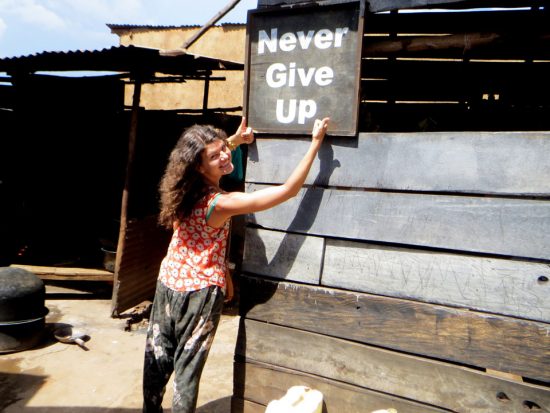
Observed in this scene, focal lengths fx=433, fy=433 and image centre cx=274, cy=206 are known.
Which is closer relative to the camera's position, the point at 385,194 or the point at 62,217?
the point at 385,194

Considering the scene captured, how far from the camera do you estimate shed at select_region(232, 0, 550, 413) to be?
2.13m

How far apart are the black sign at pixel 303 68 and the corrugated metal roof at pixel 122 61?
2.98 m

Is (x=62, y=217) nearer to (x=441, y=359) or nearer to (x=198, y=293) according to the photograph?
(x=198, y=293)

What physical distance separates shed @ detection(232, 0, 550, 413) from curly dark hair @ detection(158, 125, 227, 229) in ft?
1.20

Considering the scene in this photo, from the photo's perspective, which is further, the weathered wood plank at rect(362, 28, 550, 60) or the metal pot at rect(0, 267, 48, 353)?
the metal pot at rect(0, 267, 48, 353)

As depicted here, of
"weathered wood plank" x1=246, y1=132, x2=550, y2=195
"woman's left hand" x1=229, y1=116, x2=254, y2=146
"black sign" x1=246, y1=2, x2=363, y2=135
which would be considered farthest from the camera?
"woman's left hand" x1=229, y1=116, x2=254, y2=146

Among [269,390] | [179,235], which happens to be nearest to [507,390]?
[269,390]

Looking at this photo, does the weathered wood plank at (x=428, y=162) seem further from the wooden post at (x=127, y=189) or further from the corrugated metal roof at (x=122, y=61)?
the wooden post at (x=127, y=189)

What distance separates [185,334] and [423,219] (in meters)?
1.59

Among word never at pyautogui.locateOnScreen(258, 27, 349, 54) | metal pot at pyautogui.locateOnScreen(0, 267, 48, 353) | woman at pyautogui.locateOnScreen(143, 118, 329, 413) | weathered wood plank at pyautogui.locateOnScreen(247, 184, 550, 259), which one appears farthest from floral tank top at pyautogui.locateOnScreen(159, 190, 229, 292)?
metal pot at pyautogui.locateOnScreen(0, 267, 48, 353)

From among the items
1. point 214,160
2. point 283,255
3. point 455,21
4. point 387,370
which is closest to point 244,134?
point 214,160

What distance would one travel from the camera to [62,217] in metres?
9.02

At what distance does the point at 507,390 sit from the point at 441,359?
1.08ft

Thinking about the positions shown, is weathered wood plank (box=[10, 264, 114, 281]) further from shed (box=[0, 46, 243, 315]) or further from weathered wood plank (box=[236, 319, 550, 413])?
weathered wood plank (box=[236, 319, 550, 413])
